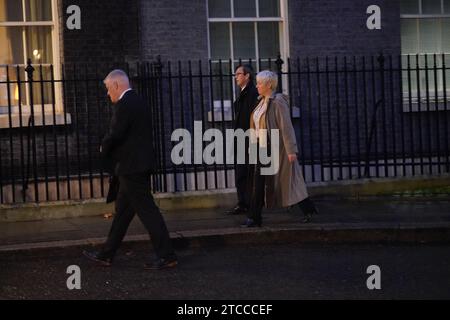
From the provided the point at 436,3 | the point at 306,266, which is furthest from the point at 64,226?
the point at 436,3

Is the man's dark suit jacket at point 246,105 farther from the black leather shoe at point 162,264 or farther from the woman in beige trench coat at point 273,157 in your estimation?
the black leather shoe at point 162,264

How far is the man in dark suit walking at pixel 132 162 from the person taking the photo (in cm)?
784

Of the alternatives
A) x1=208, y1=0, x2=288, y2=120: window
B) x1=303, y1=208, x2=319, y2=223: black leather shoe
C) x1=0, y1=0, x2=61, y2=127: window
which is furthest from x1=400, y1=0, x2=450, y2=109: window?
x1=0, y1=0, x2=61, y2=127: window

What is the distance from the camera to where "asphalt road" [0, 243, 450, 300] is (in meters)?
7.06

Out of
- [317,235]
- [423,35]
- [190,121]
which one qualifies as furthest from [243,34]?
[317,235]

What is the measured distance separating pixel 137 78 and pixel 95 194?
1.76 meters

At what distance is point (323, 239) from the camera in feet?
30.5

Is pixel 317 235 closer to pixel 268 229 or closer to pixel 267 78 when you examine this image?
pixel 268 229

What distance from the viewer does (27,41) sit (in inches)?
496

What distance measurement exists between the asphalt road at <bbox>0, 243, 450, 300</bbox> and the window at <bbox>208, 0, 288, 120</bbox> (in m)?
4.82

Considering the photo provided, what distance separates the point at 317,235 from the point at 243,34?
5035 mm

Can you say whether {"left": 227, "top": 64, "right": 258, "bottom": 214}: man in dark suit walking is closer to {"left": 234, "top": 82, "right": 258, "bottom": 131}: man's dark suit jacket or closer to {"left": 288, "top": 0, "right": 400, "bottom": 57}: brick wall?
{"left": 234, "top": 82, "right": 258, "bottom": 131}: man's dark suit jacket

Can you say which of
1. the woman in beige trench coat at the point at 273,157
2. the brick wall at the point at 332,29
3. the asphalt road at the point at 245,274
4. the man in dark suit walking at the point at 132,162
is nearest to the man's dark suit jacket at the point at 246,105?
the woman in beige trench coat at the point at 273,157
